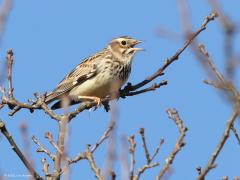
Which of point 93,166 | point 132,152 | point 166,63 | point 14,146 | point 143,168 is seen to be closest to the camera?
point 132,152

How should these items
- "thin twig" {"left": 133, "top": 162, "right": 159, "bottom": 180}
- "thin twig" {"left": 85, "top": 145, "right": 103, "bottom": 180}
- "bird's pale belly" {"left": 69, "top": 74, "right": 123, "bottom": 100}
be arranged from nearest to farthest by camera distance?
"thin twig" {"left": 85, "top": 145, "right": 103, "bottom": 180} → "thin twig" {"left": 133, "top": 162, "right": 159, "bottom": 180} → "bird's pale belly" {"left": 69, "top": 74, "right": 123, "bottom": 100}

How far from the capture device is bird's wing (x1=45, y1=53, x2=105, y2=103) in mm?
11078

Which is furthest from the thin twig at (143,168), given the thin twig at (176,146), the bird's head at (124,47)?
the bird's head at (124,47)

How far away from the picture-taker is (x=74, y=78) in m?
11.6

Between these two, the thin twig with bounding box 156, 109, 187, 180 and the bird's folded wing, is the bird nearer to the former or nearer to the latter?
the bird's folded wing

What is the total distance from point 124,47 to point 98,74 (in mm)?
1103

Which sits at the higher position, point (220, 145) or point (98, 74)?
point (98, 74)

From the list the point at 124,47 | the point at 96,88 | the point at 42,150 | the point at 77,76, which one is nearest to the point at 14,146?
the point at 42,150

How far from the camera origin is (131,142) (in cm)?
430

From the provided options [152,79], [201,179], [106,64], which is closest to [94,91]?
[106,64]

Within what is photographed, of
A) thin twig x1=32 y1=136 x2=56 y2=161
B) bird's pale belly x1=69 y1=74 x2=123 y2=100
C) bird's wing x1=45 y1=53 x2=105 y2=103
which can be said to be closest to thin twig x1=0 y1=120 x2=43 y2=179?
thin twig x1=32 y1=136 x2=56 y2=161

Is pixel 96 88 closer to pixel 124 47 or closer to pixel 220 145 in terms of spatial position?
pixel 124 47

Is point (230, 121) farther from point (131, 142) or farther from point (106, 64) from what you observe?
point (106, 64)

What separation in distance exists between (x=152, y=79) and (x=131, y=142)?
11.6 ft
